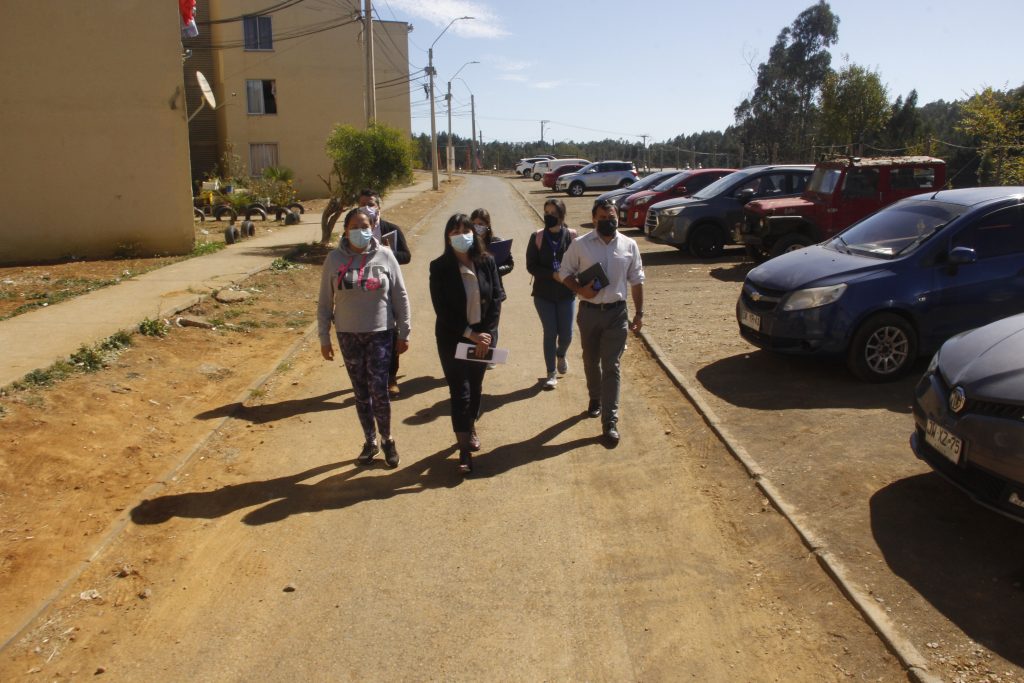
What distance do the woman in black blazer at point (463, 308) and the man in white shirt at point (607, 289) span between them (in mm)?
782

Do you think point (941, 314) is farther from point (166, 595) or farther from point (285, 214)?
point (285, 214)

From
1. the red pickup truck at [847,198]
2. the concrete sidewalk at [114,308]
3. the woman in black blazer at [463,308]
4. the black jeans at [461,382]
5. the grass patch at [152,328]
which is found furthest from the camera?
the red pickup truck at [847,198]

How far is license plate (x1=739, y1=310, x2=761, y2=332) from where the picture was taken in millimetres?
8109

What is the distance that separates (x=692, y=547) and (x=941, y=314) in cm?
434

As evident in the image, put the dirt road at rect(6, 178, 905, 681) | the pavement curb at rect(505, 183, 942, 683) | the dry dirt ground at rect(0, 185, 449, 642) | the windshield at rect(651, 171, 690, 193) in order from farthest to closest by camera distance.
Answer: the windshield at rect(651, 171, 690, 193) → the dry dirt ground at rect(0, 185, 449, 642) → the dirt road at rect(6, 178, 905, 681) → the pavement curb at rect(505, 183, 942, 683)

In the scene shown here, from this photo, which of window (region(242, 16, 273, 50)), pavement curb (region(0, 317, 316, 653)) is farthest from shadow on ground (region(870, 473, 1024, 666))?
window (region(242, 16, 273, 50))

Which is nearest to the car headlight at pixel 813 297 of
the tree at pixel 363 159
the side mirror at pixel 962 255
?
the side mirror at pixel 962 255

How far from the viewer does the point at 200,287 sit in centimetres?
1211

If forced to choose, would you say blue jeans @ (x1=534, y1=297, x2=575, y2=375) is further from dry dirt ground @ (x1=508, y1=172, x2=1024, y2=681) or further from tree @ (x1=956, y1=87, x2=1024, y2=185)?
tree @ (x1=956, y1=87, x2=1024, y2=185)

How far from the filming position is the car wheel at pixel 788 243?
13703 mm

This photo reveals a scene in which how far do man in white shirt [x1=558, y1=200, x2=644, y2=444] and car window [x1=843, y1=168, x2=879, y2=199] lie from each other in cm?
861

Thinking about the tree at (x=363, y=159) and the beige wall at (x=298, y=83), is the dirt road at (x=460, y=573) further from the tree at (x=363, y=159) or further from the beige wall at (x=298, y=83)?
the beige wall at (x=298, y=83)

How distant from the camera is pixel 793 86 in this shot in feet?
167

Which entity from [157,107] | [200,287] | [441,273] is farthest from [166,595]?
[157,107]
